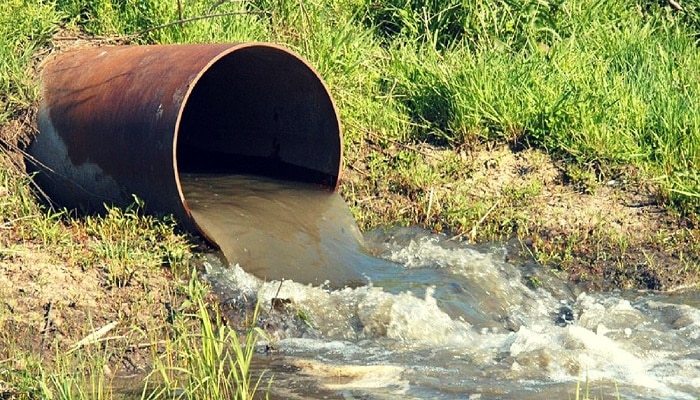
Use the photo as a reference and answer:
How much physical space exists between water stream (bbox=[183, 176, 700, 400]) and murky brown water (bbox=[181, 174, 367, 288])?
0.01m

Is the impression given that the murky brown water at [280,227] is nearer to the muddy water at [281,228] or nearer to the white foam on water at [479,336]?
the muddy water at [281,228]

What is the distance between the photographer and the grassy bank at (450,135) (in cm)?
555

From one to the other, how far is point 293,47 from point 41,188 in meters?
2.13

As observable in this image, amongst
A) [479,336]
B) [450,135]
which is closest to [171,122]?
[479,336]

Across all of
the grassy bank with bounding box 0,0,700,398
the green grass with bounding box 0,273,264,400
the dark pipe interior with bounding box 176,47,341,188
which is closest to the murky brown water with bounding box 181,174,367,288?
the dark pipe interior with bounding box 176,47,341,188

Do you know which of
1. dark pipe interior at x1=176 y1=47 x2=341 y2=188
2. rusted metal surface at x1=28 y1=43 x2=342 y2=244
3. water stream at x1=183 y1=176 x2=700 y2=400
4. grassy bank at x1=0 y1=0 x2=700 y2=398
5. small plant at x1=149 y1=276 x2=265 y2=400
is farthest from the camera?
dark pipe interior at x1=176 y1=47 x2=341 y2=188

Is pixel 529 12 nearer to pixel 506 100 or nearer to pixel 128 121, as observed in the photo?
pixel 506 100

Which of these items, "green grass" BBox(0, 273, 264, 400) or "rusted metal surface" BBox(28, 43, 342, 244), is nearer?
"green grass" BBox(0, 273, 264, 400)

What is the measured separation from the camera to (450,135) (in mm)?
7527

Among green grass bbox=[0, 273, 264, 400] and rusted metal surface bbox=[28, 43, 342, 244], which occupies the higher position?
rusted metal surface bbox=[28, 43, 342, 244]

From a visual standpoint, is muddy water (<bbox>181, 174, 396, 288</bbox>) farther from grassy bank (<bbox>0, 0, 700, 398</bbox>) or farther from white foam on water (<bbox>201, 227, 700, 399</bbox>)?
grassy bank (<bbox>0, 0, 700, 398</bbox>)

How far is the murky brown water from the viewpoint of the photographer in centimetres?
587

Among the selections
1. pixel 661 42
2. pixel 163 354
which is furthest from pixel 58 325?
pixel 661 42

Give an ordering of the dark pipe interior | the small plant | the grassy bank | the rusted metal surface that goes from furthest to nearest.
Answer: the dark pipe interior → the rusted metal surface → the grassy bank → the small plant
